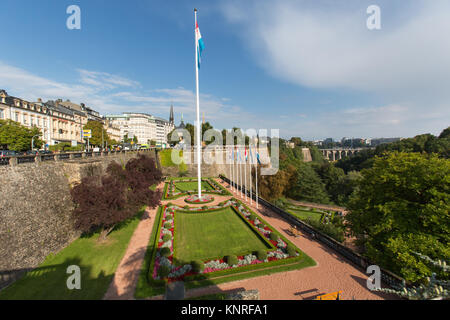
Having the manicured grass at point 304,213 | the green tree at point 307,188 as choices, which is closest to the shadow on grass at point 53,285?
the manicured grass at point 304,213

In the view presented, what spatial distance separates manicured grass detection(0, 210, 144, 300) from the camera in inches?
430

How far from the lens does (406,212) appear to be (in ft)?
40.1

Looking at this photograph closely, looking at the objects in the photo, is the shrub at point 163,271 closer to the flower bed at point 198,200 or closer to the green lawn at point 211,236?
the green lawn at point 211,236

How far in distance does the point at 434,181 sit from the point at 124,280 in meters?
20.2

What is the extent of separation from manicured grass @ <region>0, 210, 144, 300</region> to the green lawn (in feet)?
15.5

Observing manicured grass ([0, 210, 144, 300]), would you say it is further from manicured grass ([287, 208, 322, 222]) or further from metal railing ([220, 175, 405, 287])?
manicured grass ([287, 208, 322, 222])

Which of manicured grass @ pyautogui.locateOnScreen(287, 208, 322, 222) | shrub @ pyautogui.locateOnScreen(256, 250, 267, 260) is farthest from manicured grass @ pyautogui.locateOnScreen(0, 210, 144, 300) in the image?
manicured grass @ pyautogui.locateOnScreen(287, 208, 322, 222)

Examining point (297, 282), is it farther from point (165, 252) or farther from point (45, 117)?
point (45, 117)

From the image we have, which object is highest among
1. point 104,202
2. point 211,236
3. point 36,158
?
point 36,158

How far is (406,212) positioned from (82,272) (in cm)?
2137

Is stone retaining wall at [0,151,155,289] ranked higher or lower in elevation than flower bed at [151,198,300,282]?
higher

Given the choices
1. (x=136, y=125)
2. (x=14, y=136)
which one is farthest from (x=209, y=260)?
(x=136, y=125)

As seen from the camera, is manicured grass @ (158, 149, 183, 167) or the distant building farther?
manicured grass @ (158, 149, 183, 167)
